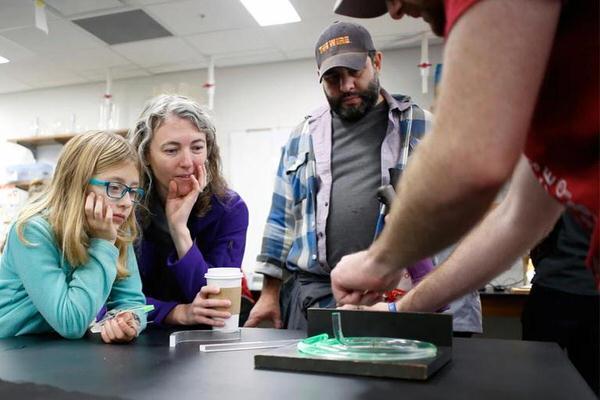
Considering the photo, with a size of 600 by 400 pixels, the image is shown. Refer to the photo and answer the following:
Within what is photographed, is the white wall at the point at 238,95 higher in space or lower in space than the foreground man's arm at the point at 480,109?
higher

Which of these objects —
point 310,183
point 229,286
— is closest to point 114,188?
point 229,286

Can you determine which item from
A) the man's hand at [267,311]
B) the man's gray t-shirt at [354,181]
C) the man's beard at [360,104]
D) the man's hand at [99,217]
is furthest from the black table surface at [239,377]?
the man's beard at [360,104]

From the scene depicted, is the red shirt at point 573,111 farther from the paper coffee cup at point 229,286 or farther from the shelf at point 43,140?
the shelf at point 43,140

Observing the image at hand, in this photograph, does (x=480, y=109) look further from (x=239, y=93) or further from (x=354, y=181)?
(x=239, y=93)

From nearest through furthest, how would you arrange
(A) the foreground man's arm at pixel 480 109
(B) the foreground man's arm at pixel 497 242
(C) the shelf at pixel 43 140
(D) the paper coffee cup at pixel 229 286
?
(A) the foreground man's arm at pixel 480 109
(B) the foreground man's arm at pixel 497 242
(D) the paper coffee cup at pixel 229 286
(C) the shelf at pixel 43 140

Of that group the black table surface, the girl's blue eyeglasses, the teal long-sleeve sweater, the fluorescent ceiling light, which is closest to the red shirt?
the black table surface

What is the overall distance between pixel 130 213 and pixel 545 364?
1.05 meters

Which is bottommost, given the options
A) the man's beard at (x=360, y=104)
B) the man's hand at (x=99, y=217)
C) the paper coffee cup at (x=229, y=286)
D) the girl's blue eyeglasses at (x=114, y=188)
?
the paper coffee cup at (x=229, y=286)

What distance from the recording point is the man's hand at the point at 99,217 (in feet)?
4.18

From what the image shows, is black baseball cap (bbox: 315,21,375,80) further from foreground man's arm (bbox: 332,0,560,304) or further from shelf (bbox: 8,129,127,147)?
shelf (bbox: 8,129,127,147)

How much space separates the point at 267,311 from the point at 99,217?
85cm

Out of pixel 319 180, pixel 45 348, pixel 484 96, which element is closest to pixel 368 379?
pixel 484 96

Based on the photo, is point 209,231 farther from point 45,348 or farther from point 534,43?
point 534,43

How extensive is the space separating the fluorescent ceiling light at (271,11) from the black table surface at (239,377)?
289 centimetres
